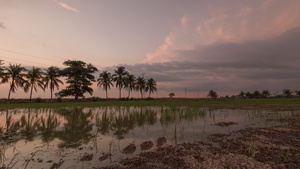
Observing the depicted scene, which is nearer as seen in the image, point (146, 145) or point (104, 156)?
point (104, 156)

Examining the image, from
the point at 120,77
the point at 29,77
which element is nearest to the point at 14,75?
the point at 29,77

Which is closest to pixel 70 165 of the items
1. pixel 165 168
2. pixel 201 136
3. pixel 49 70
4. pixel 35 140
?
pixel 165 168

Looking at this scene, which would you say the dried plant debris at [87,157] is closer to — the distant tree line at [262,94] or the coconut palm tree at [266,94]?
the distant tree line at [262,94]

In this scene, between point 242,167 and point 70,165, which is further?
point 70,165

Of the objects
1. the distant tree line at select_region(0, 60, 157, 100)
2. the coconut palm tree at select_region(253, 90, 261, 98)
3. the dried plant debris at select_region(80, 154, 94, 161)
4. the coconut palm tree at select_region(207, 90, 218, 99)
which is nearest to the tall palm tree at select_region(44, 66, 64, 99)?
the distant tree line at select_region(0, 60, 157, 100)

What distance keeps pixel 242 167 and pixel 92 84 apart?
55908 mm

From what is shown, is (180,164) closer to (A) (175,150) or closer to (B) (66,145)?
(A) (175,150)

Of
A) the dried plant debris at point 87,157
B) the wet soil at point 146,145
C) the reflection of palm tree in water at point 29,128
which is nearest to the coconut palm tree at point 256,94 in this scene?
the wet soil at point 146,145

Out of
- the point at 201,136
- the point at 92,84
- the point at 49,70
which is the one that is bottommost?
the point at 201,136

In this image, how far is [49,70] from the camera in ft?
163

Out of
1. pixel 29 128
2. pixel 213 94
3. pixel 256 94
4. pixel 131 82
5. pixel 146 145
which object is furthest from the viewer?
pixel 256 94

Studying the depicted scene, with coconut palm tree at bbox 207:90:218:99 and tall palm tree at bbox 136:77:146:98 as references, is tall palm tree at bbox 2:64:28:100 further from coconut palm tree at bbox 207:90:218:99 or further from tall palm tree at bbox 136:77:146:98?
coconut palm tree at bbox 207:90:218:99

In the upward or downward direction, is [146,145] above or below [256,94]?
above

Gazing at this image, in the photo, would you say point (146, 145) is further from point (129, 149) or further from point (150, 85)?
point (150, 85)
